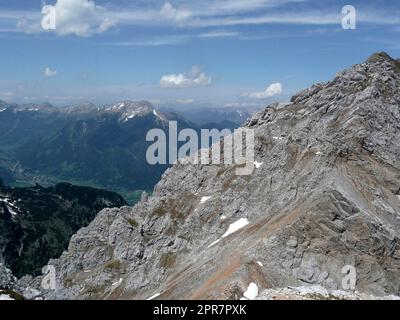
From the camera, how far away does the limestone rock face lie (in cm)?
9538

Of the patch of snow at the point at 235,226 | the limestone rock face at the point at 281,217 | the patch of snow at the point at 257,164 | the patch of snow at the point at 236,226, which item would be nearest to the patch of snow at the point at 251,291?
the limestone rock face at the point at 281,217

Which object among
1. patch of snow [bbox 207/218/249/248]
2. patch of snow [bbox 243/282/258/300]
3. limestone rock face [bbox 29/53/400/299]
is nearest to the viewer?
patch of snow [bbox 243/282/258/300]

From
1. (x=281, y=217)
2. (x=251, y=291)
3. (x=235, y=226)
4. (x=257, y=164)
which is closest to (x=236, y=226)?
(x=235, y=226)

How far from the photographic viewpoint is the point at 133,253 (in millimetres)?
162625

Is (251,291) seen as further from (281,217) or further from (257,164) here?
(257,164)

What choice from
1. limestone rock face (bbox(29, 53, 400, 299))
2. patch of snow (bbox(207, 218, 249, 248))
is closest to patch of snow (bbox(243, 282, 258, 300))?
limestone rock face (bbox(29, 53, 400, 299))

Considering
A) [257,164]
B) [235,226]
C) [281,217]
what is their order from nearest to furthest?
[281,217] → [235,226] → [257,164]

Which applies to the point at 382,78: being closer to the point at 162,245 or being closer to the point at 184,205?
the point at 184,205

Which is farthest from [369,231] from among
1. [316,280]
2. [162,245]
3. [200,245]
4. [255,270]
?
[162,245]

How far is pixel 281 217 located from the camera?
109m

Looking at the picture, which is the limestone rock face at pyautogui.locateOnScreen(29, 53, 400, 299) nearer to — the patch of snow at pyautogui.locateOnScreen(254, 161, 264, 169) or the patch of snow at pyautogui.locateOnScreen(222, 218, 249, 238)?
the patch of snow at pyautogui.locateOnScreen(254, 161, 264, 169)

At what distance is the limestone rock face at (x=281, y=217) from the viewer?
9538cm

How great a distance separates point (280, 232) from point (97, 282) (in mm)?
82528

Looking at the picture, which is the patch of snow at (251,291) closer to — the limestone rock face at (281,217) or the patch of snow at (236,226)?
the limestone rock face at (281,217)
